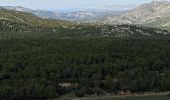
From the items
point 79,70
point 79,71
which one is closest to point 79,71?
point 79,71

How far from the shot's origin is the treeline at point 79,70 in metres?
133

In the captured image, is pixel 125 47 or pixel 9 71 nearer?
pixel 9 71

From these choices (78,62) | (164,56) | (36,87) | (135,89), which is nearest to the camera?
(36,87)

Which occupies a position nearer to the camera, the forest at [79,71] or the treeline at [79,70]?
the forest at [79,71]

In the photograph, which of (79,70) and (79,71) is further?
(79,70)

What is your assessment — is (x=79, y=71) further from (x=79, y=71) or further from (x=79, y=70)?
(x=79, y=70)

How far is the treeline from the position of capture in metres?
133

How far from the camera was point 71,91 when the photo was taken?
134500 mm

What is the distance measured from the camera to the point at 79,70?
152 metres

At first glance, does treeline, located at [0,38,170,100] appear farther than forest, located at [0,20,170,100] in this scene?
Yes

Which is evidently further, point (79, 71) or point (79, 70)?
point (79, 70)

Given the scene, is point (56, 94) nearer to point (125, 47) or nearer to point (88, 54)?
point (88, 54)

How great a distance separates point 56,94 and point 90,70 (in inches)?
946

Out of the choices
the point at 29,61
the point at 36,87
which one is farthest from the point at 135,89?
the point at 29,61
